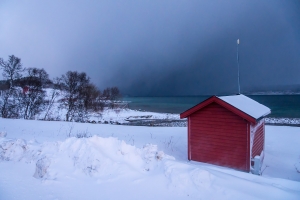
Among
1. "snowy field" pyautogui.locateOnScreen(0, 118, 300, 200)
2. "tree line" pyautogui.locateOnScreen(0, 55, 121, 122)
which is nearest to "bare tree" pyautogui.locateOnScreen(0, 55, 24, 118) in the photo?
"tree line" pyautogui.locateOnScreen(0, 55, 121, 122)

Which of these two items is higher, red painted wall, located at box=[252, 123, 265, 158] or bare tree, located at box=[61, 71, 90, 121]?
bare tree, located at box=[61, 71, 90, 121]

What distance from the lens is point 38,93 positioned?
94.9ft

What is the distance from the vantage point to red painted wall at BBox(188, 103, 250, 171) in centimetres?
830

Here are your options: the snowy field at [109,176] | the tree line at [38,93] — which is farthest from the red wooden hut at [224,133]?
the tree line at [38,93]

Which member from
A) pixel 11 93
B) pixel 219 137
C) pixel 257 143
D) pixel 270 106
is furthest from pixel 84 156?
pixel 270 106

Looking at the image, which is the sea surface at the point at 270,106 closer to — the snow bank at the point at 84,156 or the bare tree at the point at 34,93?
the bare tree at the point at 34,93

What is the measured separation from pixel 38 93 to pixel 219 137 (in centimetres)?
2668

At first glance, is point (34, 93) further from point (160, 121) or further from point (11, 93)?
point (160, 121)

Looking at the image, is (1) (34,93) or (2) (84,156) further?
(1) (34,93)

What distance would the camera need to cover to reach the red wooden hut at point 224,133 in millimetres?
8195

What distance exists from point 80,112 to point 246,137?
27130 mm

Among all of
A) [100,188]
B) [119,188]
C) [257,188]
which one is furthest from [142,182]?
[257,188]

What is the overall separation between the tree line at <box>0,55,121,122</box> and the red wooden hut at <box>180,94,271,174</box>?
2300 centimetres

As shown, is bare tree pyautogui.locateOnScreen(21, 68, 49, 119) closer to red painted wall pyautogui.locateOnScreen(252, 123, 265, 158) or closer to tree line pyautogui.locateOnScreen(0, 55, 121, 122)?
tree line pyautogui.locateOnScreen(0, 55, 121, 122)
